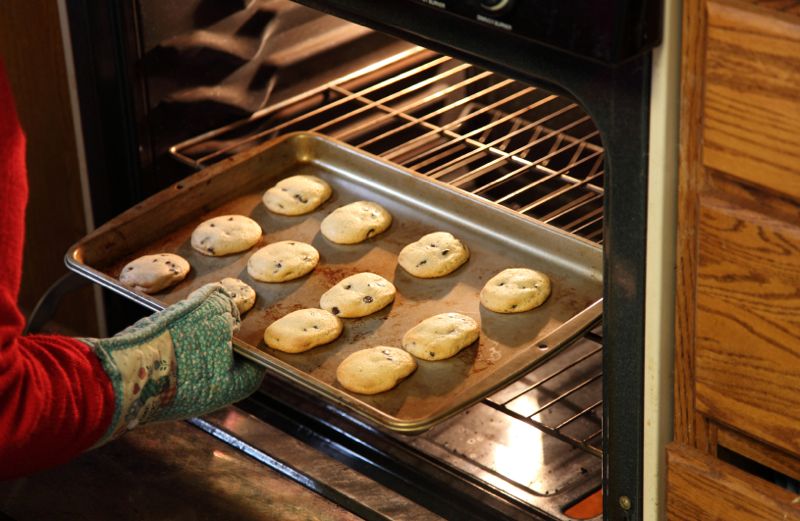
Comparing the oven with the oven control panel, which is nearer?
the oven control panel

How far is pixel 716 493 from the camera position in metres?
1.33

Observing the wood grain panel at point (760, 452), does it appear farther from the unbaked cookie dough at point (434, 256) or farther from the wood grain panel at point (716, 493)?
the unbaked cookie dough at point (434, 256)

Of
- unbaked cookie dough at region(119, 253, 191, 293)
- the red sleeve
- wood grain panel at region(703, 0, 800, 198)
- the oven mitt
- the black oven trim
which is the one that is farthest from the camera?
unbaked cookie dough at region(119, 253, 191, 293)

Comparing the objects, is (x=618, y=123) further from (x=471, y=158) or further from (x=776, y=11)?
(x=471, y=158)

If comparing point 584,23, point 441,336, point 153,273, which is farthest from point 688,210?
point 153,273

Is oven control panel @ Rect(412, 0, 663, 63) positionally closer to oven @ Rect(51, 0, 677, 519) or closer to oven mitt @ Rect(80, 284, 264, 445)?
oven @ Rect(51, 0, 677, 519)

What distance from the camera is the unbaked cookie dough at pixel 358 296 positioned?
1788 millimetres

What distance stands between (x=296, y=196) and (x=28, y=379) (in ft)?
2.19

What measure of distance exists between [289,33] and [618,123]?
3.18 feet

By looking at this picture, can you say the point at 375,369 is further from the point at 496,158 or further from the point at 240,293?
the point at 496,158

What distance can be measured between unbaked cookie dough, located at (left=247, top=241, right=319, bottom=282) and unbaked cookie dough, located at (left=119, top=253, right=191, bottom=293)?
11 cm

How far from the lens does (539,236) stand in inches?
73.7

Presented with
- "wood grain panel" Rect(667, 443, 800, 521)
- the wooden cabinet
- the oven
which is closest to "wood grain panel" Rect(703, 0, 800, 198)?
the wooden cabinet

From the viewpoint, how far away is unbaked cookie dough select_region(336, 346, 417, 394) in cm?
163
